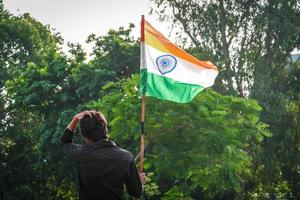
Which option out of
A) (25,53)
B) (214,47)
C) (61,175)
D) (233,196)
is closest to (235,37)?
(214,47)

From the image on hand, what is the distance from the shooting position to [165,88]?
771 cm

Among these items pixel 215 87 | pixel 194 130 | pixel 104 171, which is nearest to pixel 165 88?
pixel 104 171

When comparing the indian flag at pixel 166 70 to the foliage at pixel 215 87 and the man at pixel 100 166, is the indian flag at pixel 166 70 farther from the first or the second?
the foliage at pixel 215 87

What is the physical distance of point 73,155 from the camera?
371 centimetres

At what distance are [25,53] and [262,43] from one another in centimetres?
2013

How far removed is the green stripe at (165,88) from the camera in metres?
7.46

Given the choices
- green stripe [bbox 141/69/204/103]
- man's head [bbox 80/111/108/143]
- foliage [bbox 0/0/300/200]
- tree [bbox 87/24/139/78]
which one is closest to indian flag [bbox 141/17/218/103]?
green stripe [bbox 141/69/204/103]

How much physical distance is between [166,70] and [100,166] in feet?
14.5

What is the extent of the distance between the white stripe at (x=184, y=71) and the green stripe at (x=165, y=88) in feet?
0.24

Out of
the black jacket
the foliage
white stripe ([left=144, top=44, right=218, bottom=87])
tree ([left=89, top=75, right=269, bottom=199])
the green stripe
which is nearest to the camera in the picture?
the black jacket

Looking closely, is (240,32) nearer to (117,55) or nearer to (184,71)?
(117,55)

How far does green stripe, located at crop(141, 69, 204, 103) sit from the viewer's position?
7457 mm

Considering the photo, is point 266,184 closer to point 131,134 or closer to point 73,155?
point 131,134

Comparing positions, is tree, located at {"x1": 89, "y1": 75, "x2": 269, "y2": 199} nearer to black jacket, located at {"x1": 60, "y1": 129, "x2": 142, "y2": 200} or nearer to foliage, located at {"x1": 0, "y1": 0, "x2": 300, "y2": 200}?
foliage, located at {"x1": 0, "y1": 0, "x2": 300, "y2": 200}
